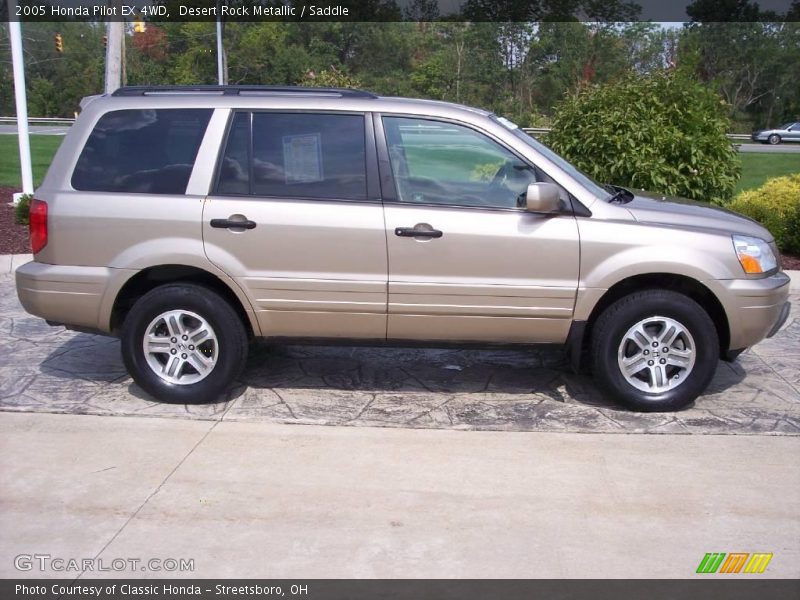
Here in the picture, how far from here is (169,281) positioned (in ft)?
19.1

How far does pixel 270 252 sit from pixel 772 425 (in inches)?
132

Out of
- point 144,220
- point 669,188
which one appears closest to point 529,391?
point 144,220

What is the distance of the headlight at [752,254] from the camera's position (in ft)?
18.2

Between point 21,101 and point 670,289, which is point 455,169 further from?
point 21,101

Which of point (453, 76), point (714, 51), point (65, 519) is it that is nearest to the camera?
point (65, 519)

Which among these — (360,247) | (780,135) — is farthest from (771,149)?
(360,247)

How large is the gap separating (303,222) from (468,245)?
1.03 m

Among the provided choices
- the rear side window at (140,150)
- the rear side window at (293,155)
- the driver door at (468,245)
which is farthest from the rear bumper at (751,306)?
the rear side window at (140,150)

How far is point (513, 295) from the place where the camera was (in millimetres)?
5547

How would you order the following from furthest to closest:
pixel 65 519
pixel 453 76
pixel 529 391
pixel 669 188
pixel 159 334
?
pixel 453 76 < pixel 669 188 < pixel 529 391 < pixel 159 334 < pixel 65 519

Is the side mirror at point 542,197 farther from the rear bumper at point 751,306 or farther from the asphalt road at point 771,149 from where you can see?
the asphalt road at point 771,149

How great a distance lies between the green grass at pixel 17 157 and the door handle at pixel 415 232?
10774mm

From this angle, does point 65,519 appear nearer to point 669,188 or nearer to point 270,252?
point 270,252

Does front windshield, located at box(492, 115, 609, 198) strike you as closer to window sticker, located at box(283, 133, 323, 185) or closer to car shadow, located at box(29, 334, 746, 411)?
car shadow, located at box(29, 334, 746, 411)
